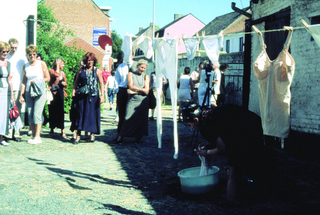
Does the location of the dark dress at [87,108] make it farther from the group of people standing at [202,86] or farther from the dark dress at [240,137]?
the dark dress at [240,137]

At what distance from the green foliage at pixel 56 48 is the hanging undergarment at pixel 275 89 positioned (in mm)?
8432

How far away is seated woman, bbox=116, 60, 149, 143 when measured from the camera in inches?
348

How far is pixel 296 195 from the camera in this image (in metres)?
5.12

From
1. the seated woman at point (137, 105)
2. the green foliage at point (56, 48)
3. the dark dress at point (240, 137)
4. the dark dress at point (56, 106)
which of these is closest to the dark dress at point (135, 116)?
the seated woman at point (137, 105)

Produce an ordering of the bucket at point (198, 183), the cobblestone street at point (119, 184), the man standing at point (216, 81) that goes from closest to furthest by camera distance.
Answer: the cobblestone street at point (119, 184), the bucket at point (198, 183), the man standing at point (216, 81)

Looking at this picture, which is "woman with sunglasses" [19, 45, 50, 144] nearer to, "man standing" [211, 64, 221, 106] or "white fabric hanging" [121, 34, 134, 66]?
"white fabric hanging" [121, 34, 134, 66]

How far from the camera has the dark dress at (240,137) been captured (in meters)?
4.68

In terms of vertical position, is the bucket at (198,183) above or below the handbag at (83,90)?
below

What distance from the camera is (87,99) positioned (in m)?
8.93

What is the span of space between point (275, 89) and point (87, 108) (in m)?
4.20

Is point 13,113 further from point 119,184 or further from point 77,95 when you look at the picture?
point 119,184

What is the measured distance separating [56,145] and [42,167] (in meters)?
2.12

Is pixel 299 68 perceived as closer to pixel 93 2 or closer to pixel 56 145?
pixel 56 145

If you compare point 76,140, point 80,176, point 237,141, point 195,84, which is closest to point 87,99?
point 76,140
